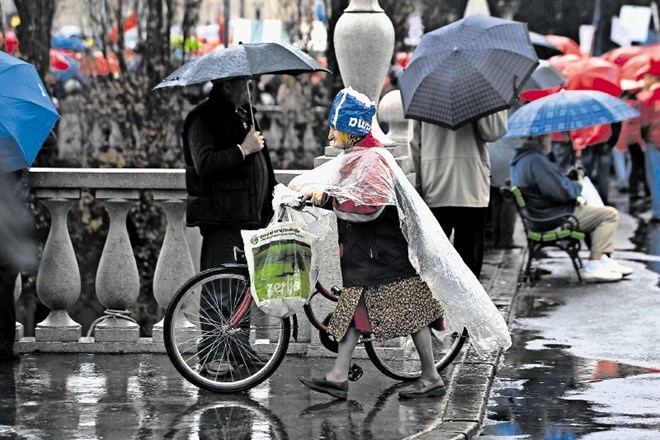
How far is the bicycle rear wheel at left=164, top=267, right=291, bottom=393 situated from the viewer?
329 inches

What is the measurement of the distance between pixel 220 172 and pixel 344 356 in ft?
4.38

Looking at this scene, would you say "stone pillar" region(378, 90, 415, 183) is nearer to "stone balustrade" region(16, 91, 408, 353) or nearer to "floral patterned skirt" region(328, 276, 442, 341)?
"stone balustrade" region(16, 91, 408, 353)

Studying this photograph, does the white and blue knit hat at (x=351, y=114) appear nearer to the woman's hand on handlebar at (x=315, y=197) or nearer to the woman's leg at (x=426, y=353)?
the woman's hand on handlebar at (x=315, y=197)

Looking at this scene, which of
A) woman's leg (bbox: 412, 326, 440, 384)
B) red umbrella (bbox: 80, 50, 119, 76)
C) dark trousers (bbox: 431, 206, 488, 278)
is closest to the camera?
woman's leg (bbox: 412, 326, 440, 384)

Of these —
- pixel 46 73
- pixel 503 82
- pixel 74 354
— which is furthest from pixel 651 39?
pixel 74 354

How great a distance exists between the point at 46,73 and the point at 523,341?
34.8 ft

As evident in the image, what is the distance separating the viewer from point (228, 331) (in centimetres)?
851

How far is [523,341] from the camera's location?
1083cm

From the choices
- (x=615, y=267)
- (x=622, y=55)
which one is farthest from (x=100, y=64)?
(x=622, y=55)

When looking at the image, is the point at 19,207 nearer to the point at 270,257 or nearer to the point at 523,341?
the point at 270,257

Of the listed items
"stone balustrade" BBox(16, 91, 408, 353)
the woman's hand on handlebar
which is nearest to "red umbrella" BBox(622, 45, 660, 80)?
"stone balustrade" BBox(16, 91, 408, 353)

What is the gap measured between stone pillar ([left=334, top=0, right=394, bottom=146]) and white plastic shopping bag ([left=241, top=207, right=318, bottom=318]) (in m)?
1.58

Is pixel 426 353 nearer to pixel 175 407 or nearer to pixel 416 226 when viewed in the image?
pixel 416 226

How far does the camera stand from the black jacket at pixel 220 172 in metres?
8.72
